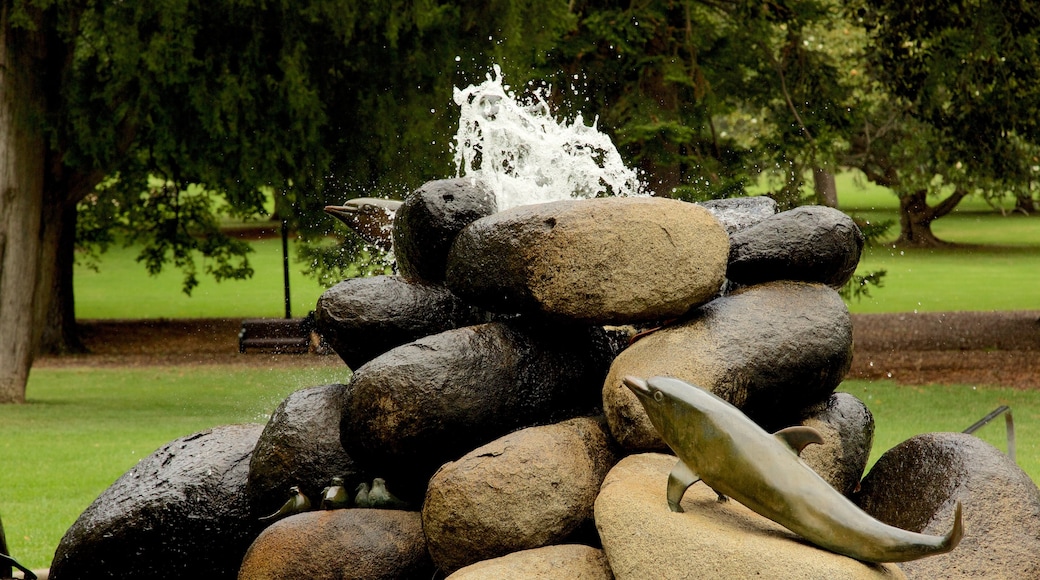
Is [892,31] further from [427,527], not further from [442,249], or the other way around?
[427,527]

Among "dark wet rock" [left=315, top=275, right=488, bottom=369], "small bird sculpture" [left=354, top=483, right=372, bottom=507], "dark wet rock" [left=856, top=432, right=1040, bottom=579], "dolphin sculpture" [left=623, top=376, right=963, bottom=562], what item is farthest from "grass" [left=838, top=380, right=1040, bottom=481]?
"small bird sculpture" [left=354, top=483, right=372, bottom=507]

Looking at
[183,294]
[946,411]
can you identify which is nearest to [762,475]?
[946,411]

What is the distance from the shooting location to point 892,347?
20375 millimetres

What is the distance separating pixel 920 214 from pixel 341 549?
36054mm

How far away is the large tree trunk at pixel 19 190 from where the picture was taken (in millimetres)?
14023

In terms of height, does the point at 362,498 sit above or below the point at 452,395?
below

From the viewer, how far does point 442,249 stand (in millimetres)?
5977

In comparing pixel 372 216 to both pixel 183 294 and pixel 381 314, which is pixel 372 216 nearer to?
pixel 381 314

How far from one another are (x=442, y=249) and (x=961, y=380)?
1191cm

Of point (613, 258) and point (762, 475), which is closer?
point (762, 475)

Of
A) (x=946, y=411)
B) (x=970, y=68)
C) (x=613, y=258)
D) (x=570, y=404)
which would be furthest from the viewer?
(x=970, y=68)

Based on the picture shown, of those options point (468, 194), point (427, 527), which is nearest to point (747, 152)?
point (468, 194)

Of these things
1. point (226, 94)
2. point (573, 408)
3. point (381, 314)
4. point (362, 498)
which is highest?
point (226, 94)

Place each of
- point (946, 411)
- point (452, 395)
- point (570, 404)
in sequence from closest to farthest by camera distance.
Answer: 1. point (452, 395)
2. point (570, 404)
3. point (946, 411)
